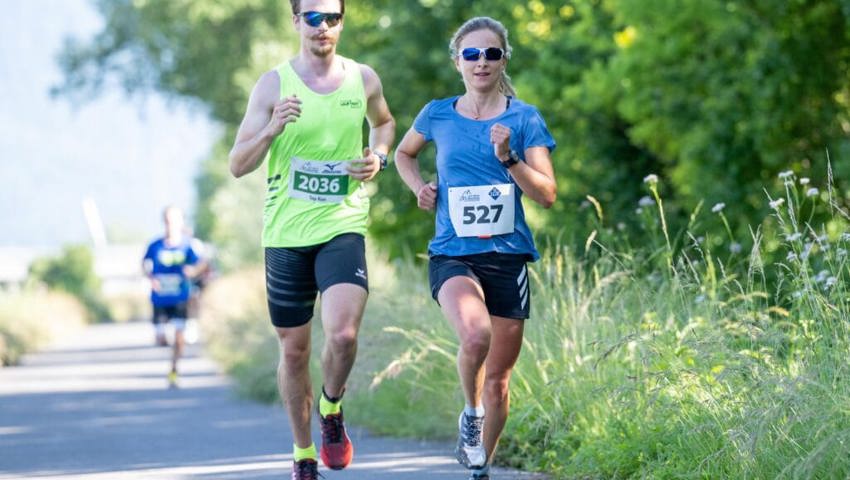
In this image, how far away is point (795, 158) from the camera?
19.9 metres

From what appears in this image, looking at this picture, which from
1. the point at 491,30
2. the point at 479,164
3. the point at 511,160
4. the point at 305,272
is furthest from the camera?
the point at 305,272

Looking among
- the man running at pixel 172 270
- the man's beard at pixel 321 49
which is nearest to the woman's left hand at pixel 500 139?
the man's beard at pixel 321 49

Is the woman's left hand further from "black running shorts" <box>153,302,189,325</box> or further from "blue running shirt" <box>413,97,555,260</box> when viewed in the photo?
"black running shorts" <box>153,302,189,325</box>

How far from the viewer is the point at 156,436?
1222 cm

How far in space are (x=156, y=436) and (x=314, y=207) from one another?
513cm

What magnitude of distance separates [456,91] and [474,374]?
58.0 ft

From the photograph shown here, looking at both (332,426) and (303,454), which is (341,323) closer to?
(332,426)

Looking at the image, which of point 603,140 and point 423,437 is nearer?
point 423,437

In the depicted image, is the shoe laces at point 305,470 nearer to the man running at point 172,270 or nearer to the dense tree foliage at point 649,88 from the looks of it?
the dense tree foliage at point 649,88

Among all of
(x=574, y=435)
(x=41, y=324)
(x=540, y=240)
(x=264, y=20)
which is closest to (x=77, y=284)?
(x=264, y=20)

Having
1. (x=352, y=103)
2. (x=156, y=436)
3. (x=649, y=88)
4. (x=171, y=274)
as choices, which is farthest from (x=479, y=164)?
(x=649, y=88)

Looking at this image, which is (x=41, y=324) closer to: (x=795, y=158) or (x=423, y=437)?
(x=795, y=158)

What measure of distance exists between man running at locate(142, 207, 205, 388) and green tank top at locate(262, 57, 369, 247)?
37.5 feet

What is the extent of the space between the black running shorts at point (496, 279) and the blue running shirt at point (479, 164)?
4cm
